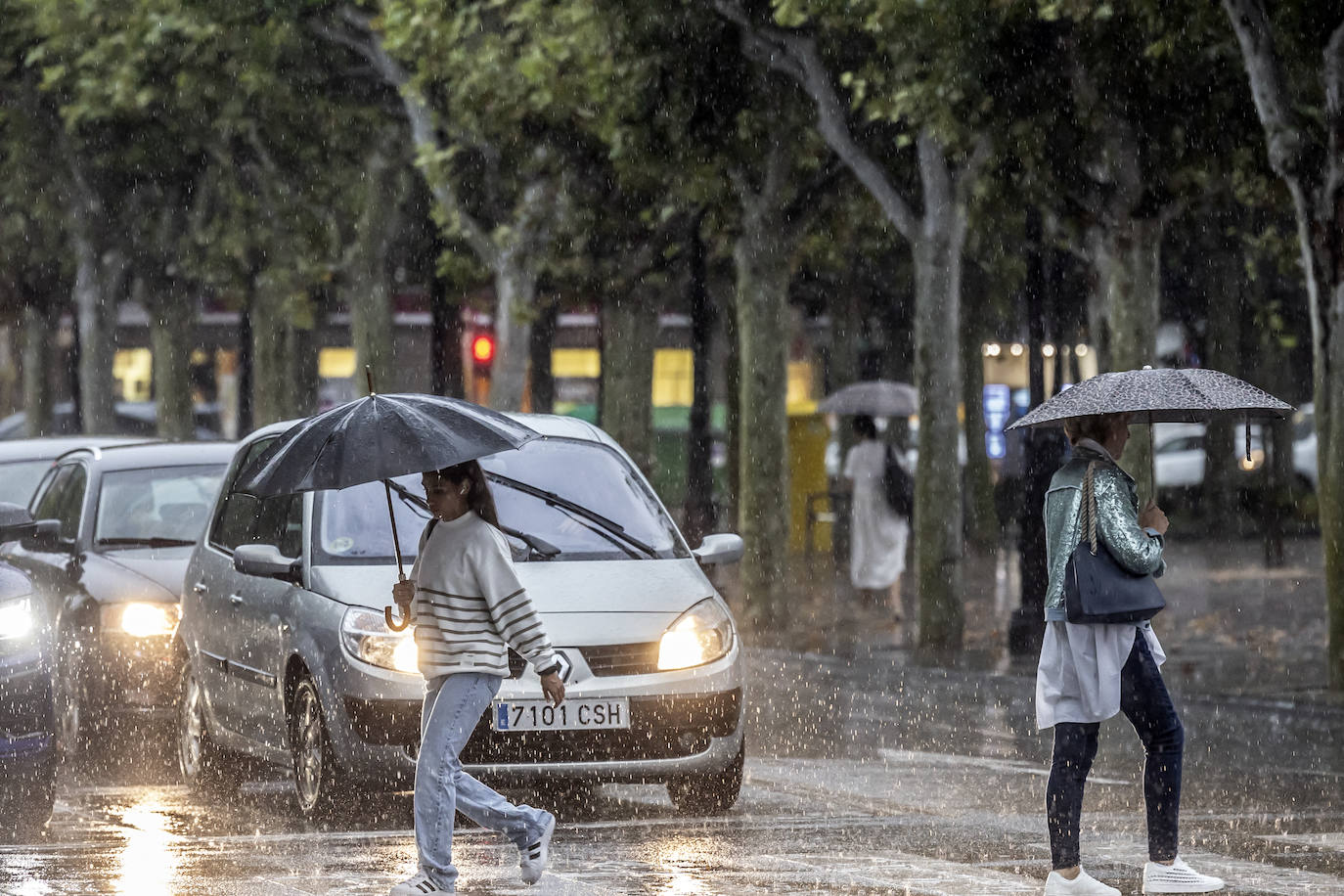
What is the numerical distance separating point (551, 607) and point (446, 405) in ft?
6.22

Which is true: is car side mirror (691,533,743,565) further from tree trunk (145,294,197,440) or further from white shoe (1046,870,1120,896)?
tree trunk (145,294,197,440)

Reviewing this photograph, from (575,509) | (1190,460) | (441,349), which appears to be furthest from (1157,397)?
(1190,460)

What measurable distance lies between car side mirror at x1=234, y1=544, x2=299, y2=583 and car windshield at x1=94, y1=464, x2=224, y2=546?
285 cm

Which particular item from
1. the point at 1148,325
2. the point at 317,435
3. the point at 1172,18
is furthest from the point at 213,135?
the point at 317,435

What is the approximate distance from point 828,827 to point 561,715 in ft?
3.41

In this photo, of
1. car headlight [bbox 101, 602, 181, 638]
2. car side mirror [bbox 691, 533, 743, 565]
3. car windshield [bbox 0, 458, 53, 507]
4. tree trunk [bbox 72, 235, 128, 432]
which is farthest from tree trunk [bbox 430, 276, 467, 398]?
car side mirror [bbox 691, 533, 743, 565]

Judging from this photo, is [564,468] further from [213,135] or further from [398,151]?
[213,135]

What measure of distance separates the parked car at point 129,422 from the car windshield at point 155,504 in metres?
27.6

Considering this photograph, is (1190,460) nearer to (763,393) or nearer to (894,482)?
(894,482)

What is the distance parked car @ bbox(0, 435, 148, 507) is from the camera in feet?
50.8

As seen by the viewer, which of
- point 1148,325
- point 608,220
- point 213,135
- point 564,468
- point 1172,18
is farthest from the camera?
point 213,135

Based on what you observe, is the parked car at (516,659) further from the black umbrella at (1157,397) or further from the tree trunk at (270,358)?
the tree trunk at (270,358)

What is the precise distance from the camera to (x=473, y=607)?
7.38 metres

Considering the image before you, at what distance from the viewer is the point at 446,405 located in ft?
25.7
